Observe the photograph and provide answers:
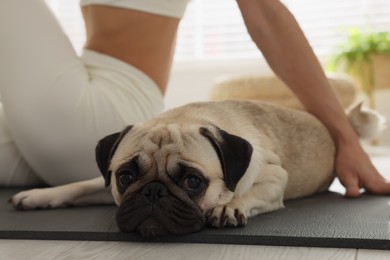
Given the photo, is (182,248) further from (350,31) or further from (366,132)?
(350,31)

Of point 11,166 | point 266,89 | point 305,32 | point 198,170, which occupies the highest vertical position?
point 198,170

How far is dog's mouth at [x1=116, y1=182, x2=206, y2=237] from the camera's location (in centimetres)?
142

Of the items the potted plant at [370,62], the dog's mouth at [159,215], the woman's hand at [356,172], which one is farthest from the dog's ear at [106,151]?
the potted plant at [370,62]

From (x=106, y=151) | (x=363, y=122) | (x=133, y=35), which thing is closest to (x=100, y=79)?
(x=133, y=35)

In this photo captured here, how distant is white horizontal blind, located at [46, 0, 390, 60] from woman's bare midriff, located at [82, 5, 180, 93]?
318 cm

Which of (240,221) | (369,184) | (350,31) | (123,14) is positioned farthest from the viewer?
(350,31)

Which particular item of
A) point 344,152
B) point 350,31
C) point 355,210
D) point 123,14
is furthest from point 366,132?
point 350,31

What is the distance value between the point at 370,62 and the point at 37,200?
11.6 feet

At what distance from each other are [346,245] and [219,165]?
1.17ft

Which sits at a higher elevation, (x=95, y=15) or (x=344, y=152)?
(x=95, y=15)

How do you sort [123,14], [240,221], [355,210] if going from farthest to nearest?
[123,14]
[355,210]
[240,221]

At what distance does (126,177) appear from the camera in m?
1.56

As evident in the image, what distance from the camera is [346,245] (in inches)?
54.6

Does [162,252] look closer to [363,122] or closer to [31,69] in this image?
[31,69]
